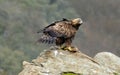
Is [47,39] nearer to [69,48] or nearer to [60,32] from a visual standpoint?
[60,32]

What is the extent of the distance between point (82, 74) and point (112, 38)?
93552 millimetres

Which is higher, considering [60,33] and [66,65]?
[60,33]

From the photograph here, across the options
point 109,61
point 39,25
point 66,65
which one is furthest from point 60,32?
point 39,25

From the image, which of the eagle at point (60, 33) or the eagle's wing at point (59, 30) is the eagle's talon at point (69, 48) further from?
the eagle's wing at point (59, 30)

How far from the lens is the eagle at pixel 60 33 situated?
595 inches

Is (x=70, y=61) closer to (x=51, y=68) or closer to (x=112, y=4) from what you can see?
(x=51, y=68)

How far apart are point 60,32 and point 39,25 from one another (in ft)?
322

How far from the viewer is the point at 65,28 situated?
1519 centimetres

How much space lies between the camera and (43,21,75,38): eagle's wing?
595 inches

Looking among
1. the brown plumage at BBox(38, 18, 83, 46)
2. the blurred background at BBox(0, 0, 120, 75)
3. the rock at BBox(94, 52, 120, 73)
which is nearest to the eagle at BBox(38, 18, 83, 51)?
the brown plumage at BBox(38, 18, 83, 46)

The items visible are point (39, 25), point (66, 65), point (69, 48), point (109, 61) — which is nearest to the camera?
point (66, 65)

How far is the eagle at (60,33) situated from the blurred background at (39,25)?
59933 mm

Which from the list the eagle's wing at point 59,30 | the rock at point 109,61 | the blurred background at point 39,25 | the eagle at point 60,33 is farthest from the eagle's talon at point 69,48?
the blurred background at point 39,25

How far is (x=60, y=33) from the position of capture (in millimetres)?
15133
